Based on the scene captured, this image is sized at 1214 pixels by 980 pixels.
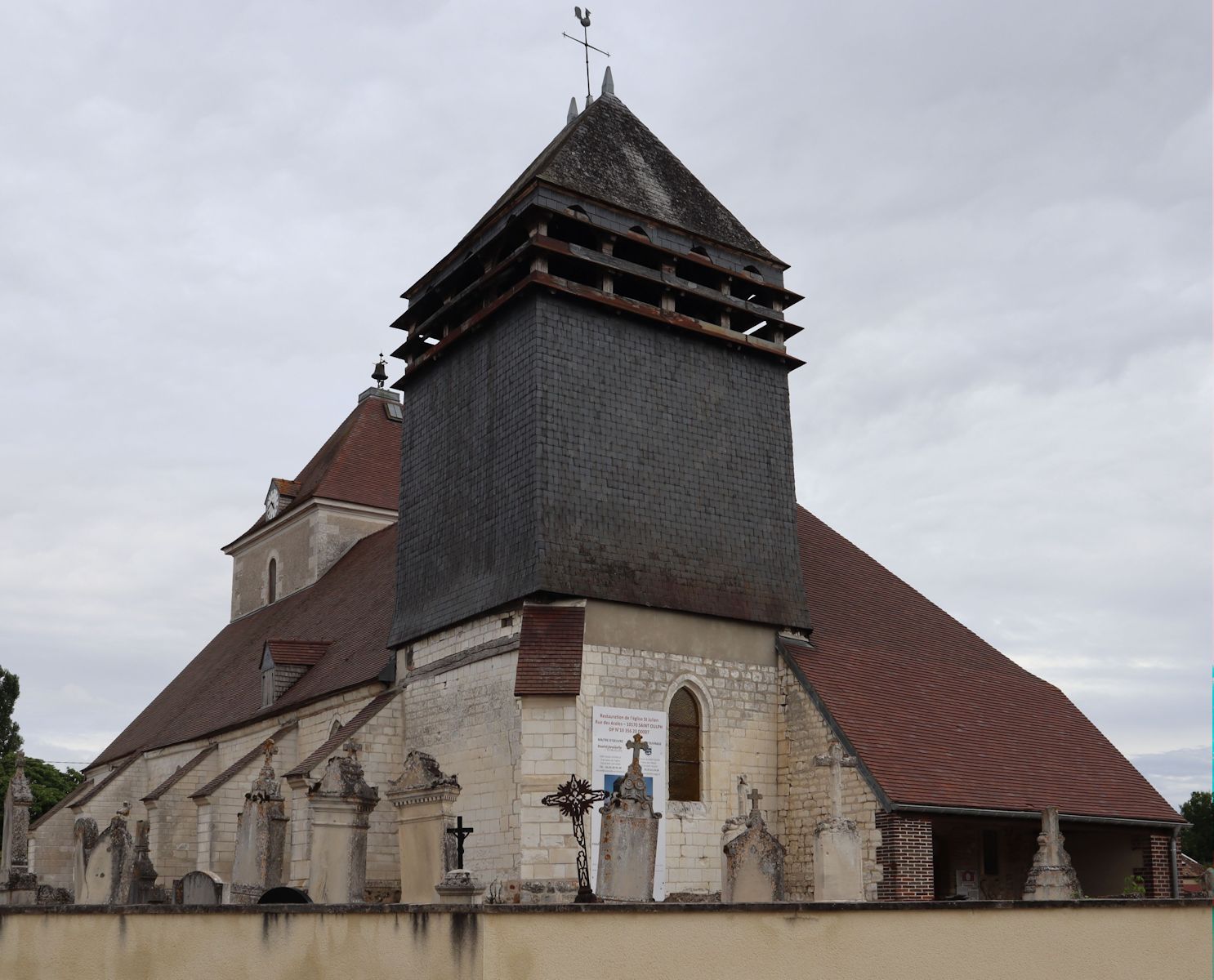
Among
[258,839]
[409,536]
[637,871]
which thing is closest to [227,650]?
[409,536]

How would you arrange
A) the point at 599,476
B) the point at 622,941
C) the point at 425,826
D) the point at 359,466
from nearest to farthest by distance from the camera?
the point at 622,941 < the point at 425,826 < the point at 599,476 < the point at 359,466

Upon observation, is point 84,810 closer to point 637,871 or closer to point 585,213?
point 585,213

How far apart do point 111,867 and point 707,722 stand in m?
10.7

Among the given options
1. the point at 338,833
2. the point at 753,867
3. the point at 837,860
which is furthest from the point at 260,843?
the point at 837,860

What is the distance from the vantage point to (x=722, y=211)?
2308cm

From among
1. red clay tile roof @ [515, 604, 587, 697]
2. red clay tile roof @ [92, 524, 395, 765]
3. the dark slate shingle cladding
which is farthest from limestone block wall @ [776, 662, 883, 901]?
red clay tile roof @ [92, 524, 395, 765]

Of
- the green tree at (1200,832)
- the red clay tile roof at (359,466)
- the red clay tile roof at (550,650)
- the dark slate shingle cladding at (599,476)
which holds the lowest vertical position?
the green tree at (1200,832)

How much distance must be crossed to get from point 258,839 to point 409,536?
6.01 metres

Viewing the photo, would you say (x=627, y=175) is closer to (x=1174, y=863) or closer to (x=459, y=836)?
(x=459, y=836)

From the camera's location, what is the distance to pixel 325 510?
3228cm

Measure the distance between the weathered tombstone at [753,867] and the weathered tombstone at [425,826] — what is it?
10.2 feet

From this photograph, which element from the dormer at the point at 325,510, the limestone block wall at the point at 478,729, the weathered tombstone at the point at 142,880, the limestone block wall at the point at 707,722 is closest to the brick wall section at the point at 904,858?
the limestone block wall at the point at 707,722

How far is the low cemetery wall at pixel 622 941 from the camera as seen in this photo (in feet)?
27.8

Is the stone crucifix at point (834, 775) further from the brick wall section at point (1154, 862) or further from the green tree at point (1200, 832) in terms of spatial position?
the green tree at point (1200, 832)
